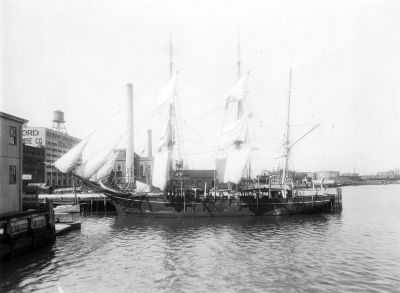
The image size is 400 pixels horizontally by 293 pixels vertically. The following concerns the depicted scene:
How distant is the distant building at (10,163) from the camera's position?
23.2 m

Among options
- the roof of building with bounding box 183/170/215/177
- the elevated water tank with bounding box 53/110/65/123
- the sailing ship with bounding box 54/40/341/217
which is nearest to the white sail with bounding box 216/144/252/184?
the sailing ship with bounding box 54/40/341/217

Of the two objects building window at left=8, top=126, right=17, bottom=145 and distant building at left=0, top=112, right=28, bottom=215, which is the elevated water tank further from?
building window at left=8, top=126, right=17, bottom=145

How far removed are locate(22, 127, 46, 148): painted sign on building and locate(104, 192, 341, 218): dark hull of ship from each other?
53663 millimetres

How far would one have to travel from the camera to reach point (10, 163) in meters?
24.1

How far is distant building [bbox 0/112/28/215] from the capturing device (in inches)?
915

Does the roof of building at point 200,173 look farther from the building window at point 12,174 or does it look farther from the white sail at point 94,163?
the building window at point 12,174

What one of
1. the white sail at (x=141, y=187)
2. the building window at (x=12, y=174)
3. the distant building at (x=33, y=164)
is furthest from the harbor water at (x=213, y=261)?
the distant building at (x=33, y=164)

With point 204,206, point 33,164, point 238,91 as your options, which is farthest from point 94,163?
point 33,164

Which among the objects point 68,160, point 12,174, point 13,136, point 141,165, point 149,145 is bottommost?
point 12,174

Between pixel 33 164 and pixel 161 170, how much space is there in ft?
123

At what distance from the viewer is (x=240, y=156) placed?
172ft

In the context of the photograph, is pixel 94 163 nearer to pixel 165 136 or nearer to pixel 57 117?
pixel 165 136

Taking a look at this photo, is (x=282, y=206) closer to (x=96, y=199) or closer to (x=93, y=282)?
(x=96, y=199)

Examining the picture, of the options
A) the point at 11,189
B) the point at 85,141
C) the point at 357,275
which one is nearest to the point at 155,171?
the point at 85,141
